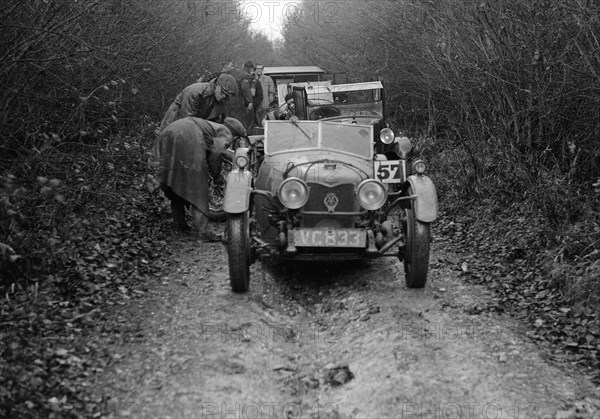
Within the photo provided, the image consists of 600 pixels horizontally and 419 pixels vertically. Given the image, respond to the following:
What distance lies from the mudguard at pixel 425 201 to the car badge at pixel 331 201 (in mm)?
732

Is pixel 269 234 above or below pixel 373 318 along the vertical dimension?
above

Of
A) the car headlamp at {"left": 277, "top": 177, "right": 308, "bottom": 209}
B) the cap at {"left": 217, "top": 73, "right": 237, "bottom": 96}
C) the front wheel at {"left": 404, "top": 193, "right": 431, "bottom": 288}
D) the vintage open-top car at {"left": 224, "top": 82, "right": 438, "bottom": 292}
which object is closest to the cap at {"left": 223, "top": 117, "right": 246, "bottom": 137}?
the cap at {"left": 217, "top": 73, "right": 237, "bottom": 96}

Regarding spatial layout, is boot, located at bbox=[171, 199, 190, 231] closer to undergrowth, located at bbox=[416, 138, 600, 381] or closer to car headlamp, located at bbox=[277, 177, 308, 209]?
car headlamp, located at bbox=[277, 177, 308, 209]

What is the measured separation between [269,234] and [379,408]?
2928mm

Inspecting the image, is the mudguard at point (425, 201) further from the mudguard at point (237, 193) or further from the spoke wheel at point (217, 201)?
the spoke wheel at point (217, 201)

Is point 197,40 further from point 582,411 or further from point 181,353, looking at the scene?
point 582,411

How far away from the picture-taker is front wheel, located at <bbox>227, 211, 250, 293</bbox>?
623 cm

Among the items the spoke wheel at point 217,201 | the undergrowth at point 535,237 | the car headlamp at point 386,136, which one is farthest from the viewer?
the car headlamp at point 386,136

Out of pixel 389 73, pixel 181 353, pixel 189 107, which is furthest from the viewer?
pixel 389 73

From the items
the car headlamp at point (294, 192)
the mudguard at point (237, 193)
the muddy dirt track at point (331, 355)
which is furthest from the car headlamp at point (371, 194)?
the mudguard at point (237, 193)

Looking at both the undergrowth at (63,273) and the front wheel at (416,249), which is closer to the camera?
the undergrowth at (63,273)

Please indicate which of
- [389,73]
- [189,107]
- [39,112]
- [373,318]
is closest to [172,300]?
[373,318]

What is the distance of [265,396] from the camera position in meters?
4.57

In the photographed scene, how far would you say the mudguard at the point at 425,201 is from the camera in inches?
250
